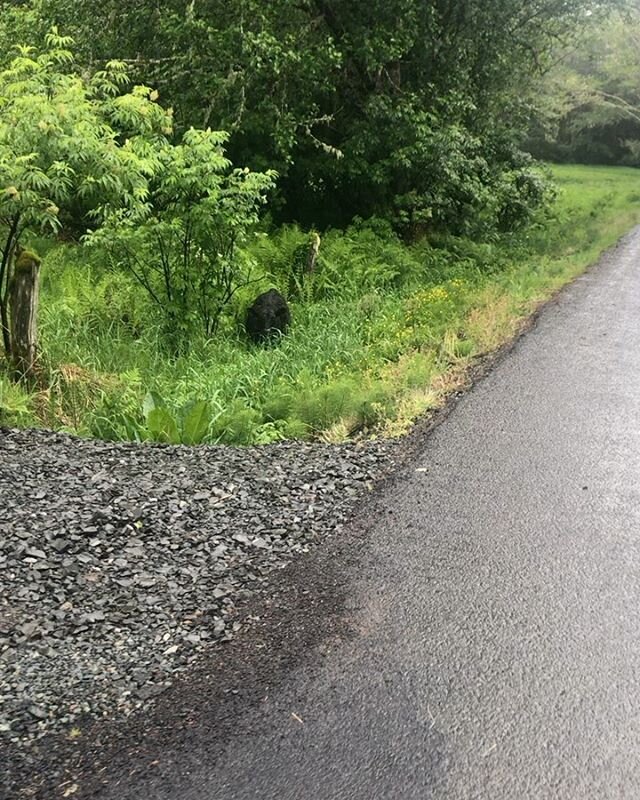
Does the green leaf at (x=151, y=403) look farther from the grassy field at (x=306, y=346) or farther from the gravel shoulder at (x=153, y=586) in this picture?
the gravel shoulder at (x=153, y=586)

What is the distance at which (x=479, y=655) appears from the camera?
3.32 meters

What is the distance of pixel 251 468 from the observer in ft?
17.2

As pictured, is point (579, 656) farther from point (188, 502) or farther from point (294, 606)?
point (188, 502)

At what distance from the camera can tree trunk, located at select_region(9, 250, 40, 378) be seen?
680cm

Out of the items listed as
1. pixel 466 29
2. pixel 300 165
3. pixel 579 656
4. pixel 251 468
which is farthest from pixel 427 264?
pixel 579 656

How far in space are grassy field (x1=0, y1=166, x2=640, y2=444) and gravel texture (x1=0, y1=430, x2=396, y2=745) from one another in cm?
69

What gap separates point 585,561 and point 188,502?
7.81 feet

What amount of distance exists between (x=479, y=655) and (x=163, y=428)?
11.5 feet

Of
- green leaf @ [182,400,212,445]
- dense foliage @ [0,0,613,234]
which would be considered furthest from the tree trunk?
dense foliage @ [0,0,613,234]

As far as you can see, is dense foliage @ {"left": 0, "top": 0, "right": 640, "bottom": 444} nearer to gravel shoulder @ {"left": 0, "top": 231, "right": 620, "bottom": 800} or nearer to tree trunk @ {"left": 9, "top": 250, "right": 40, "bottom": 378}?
tree trunk @ {"left": 9, "top": 250, "right": 40, "bottom": 378}

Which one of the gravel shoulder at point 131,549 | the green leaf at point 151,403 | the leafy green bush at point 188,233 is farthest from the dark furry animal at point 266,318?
the gravel shoulder at point 131,549

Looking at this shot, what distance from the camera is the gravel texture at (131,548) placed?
10.3 ft

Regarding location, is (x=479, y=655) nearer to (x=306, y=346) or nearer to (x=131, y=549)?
(x=131, y=549)

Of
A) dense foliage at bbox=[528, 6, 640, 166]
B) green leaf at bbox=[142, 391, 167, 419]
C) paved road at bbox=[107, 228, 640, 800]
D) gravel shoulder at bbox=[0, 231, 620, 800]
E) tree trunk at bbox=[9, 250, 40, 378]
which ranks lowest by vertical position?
paved road at bbox=[107, 228, 640, 800]
